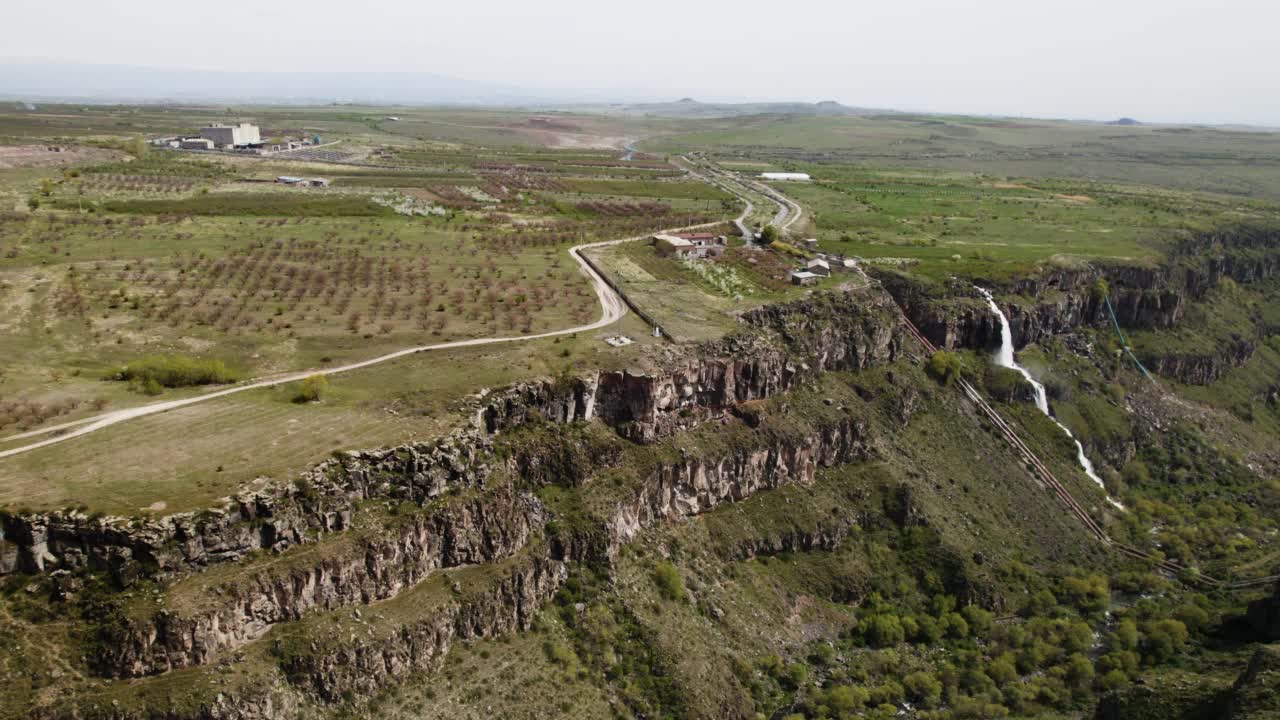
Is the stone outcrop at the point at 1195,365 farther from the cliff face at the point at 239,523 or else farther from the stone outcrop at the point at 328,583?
the cliff face at the point at 239,523

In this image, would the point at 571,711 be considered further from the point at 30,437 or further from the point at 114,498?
the point at 30,437

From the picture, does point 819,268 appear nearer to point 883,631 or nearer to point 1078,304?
point 1078,304

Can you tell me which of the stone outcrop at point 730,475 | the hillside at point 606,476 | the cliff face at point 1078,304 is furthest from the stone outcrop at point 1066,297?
the stone outcrop at point 730,475

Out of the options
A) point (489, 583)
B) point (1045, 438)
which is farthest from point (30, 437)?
point (1045, 438)

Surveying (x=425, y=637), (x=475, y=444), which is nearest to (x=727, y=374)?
(x=475, y=444)

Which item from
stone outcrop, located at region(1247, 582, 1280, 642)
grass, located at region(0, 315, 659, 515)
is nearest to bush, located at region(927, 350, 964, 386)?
stone outcrop, located at region(1247, 582, 1280, 642)
